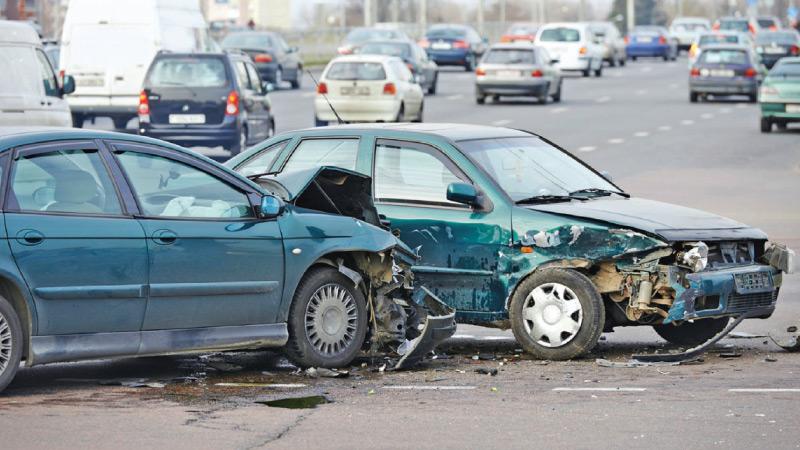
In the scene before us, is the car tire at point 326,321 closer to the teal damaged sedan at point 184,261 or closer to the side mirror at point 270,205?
the teal damaged sedan at point 184,261

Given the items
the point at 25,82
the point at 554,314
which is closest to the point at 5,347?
the point at 554,314

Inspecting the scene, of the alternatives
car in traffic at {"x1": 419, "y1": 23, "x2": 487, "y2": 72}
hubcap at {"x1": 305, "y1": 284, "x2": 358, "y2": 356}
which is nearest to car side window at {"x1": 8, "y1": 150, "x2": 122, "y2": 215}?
hubcap at {"x1": 305, "y1": 284, "x2": 358, "y2": 356}

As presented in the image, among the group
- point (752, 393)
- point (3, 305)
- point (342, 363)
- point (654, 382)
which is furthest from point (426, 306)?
point (3, 305)

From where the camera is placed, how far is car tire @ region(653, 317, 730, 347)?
1091cm

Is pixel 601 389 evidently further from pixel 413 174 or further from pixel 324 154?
pixel 324 154

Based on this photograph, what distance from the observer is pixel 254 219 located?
9422mm

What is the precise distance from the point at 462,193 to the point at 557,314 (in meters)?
0.93

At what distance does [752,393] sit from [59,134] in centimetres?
389

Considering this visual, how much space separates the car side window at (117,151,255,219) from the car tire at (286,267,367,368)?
22.2 inches

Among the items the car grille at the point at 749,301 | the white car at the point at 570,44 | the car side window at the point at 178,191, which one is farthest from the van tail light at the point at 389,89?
the car side window at the point at 178,191

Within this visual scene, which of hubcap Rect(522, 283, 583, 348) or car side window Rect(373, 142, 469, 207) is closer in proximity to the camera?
hubcap Rect(522, 283, 583, 348)

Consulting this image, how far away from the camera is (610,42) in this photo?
2682 inches

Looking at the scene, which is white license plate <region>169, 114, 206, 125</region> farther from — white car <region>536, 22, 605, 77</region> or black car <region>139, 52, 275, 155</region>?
white car <region>536, 22, 605, 77</region>

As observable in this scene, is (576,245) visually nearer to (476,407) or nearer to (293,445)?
(476,407)
